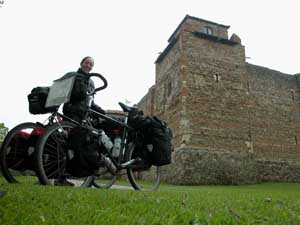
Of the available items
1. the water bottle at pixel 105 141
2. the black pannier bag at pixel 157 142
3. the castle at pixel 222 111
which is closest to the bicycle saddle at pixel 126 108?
the black pannier bag at pixel 157 142

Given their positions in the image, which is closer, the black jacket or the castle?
the black jacket

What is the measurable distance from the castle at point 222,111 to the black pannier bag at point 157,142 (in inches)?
320

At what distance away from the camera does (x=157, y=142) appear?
11.2 ft

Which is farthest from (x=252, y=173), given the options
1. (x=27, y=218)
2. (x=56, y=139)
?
(x=27, y=218)

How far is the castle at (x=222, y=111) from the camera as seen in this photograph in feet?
39.7

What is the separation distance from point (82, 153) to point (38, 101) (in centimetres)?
80

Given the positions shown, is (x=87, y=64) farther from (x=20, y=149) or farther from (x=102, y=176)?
(x=102, y=176)

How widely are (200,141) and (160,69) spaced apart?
5.95 metres

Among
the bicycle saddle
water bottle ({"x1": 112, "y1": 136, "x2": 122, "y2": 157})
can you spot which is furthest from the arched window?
water bottle ({"x1": 112, "y1": 136, "x2": 122, "y2": 157})

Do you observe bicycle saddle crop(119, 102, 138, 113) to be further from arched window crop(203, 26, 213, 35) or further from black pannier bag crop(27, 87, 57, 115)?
arched window crop(203, 26, 213, 35)

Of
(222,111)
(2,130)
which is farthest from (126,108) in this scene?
(2,130)

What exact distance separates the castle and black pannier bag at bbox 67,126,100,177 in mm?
8917

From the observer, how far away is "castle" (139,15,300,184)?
12086 millimetres

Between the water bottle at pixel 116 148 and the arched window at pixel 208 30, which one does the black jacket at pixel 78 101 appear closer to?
the water bottle at pixel 116 148
